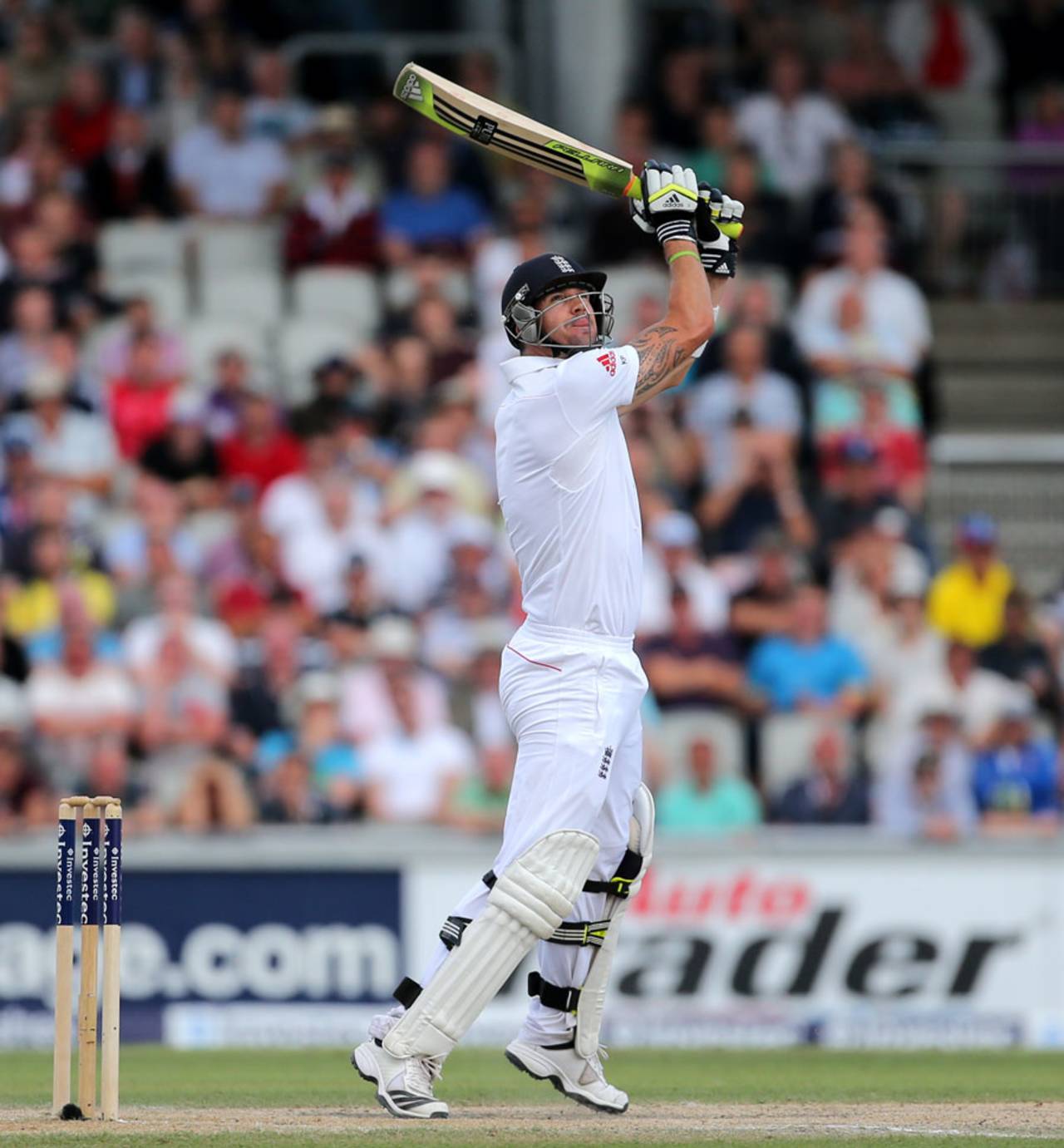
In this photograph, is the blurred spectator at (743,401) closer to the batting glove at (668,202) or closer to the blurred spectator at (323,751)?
the blurred spectator at (323,751)

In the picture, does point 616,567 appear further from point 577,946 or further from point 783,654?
point 783,654

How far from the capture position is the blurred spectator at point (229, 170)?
51.2 ft

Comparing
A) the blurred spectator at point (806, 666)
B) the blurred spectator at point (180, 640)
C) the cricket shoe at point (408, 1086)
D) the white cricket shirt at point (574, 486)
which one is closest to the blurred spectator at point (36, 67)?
the blurred spectator at point (180, 640)

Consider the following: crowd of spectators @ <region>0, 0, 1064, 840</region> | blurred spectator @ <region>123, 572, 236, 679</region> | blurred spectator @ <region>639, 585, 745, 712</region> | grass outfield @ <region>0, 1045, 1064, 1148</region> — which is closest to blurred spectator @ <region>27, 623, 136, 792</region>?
crowd of spectators @ <region>0, 0, 1064, 840</region>

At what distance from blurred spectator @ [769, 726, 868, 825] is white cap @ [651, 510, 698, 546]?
149 cm

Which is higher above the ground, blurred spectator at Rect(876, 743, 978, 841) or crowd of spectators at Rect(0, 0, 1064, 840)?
crowd of spectators at Rect(0, 0, 1064, 840)

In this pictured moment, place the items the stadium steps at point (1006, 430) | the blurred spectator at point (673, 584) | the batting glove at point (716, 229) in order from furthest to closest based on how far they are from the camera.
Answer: the stadium steps at point (1006, 430) → the blurred spectator at point (673, 584) → the batting glove at point (716, 229)

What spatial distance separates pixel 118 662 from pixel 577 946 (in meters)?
6.32

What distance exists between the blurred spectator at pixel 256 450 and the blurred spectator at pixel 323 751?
1.87m

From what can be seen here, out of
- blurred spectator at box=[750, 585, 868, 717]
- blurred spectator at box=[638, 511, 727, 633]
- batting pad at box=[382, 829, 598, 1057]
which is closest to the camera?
batting pad at box=[382, 829, 598, 1057]

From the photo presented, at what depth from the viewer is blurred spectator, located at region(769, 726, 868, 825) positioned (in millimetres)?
11945

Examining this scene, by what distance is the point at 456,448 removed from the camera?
1377cm

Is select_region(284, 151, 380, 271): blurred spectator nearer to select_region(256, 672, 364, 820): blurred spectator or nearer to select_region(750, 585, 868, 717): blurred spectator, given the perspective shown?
select_region(256, 672, 364, 820): blurred spectator

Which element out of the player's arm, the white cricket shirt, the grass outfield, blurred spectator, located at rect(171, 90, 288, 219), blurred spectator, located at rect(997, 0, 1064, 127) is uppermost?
blurred spectator, located at rect(997, 0, 1064, 127)
